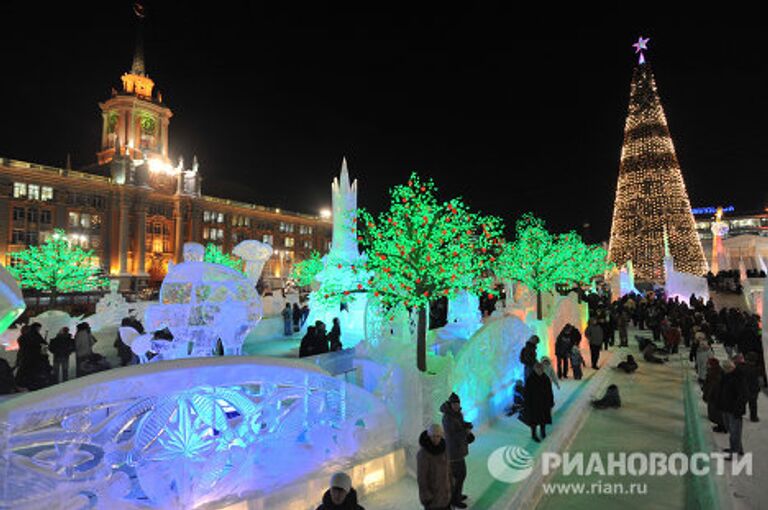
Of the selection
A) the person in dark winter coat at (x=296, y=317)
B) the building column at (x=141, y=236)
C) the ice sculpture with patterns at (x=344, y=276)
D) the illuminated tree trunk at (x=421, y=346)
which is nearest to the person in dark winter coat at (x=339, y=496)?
the illuminated tree trunk at (x=421, y=346)

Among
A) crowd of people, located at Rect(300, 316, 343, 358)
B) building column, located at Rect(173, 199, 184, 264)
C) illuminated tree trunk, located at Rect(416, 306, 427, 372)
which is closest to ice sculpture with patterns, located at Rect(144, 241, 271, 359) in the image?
crowd of people, located at Rect(300, 316, 343, 358)

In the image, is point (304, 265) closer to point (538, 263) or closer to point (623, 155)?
point (623, 155)

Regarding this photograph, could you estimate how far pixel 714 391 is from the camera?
7.06 metres

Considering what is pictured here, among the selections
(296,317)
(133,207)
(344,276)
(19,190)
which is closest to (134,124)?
(133,207)

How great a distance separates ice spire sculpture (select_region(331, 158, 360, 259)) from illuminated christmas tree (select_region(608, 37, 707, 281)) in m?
22.5

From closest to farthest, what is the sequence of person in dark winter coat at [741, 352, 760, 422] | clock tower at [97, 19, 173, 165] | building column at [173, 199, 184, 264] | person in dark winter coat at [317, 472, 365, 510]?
person in dark winter coat at [317, 472, 365, 510], person in dark winter coat at [741, 352, 760, 422], building column at [173, 199, 184, 264], clock tower at [97, 19, 173, 165]

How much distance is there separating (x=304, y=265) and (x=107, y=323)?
98.9 feet

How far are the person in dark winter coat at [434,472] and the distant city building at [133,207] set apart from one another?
47.9 metres

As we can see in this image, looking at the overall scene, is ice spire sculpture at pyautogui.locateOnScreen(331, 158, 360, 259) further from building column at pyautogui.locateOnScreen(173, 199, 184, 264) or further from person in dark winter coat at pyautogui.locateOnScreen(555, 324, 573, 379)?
building column at pyautogui.locateOnScreen(173, 199, 184, 264)

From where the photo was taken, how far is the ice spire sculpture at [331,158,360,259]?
59.2 ft

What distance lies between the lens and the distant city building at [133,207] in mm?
44844

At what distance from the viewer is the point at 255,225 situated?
229 ft

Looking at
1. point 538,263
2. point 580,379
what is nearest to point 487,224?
point 580,379

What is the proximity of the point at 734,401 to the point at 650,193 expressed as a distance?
92.3 feet
